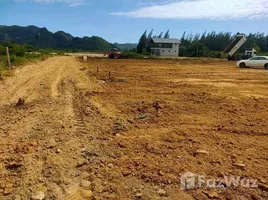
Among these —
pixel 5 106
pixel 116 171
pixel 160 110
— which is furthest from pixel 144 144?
pixel 5 106

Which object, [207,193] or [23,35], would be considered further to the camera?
[23,35]

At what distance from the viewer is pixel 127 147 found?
15.5 ft

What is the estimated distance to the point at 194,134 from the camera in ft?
17.9

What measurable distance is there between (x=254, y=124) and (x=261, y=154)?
5.85 ft

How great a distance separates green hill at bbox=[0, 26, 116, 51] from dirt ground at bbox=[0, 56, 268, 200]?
447 feet

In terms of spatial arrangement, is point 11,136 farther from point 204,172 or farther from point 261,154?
point 261,154

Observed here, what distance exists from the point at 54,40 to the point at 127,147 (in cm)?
18376

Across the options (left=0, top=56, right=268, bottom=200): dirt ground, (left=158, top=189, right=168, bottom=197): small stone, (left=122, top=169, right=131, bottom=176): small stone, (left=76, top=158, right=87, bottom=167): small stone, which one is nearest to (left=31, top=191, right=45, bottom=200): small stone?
(left=0, top=56, right=268, bottom=200): dirt ground

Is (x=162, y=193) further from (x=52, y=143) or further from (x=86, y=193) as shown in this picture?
(x=52, y=143)

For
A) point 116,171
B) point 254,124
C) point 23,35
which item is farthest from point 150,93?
point 23,35

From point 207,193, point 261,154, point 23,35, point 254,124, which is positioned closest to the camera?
point 207,193

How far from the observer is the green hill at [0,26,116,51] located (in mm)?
151500

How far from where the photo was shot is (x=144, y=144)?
16.0 ft

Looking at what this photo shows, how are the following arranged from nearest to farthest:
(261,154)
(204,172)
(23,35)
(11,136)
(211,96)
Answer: (204,172), (261,154), (11,136), (211,96), (23,35)
